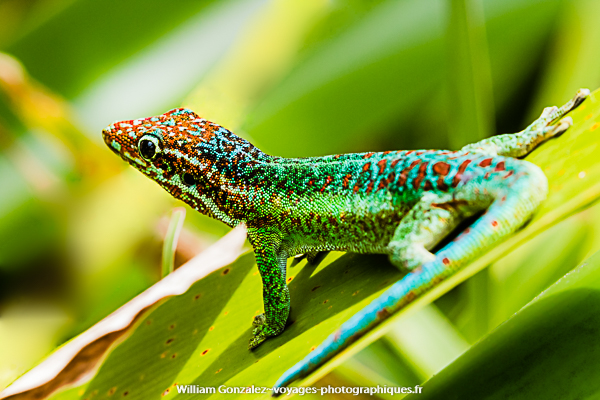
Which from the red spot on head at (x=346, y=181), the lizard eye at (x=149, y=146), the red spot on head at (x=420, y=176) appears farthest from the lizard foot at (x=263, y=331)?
the lizard eye at (x=149, y=146)

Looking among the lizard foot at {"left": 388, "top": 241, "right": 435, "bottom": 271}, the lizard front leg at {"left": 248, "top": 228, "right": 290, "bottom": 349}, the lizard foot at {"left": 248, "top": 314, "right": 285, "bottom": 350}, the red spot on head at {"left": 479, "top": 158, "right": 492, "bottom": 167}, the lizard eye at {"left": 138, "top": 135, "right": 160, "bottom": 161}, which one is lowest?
the lizard foot at {"left": 248, "top": 314, "right": 285, "bottom": 350}

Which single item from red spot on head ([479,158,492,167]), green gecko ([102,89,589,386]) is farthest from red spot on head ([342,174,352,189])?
red spot on head ([479,158,492,167])

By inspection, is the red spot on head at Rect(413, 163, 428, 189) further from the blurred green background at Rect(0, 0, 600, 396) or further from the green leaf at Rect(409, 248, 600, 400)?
the blurred green background at Rect(0, 0, 600, 396)

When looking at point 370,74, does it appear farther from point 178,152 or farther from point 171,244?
point 171,244

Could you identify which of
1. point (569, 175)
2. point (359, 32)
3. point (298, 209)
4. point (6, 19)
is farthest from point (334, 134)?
point (6, 19)

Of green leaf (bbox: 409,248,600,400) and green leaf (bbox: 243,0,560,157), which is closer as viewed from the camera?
green leaf (bbox: 409,248,600,400)

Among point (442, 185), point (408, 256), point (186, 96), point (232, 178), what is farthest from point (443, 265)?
point (186, 96)

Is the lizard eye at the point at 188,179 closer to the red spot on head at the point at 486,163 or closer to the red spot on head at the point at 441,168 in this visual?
the red spot on head at the point at 441,168
